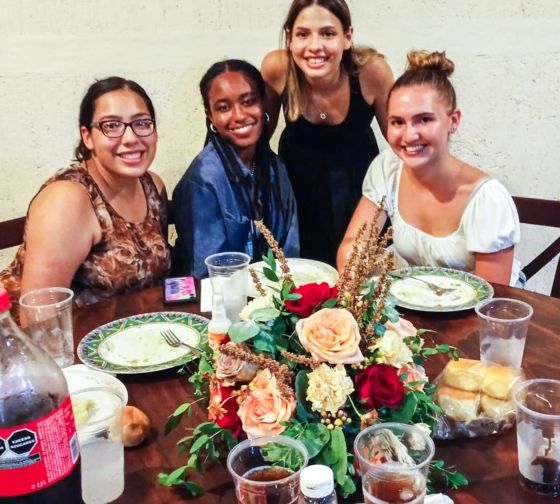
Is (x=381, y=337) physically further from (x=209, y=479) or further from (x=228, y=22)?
(x=228, y=22)

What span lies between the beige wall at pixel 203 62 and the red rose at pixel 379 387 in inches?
91.8

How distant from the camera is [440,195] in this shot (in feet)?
6.89

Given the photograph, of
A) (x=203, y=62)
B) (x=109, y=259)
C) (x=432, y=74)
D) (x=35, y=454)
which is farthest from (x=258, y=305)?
(x=203, y=62)

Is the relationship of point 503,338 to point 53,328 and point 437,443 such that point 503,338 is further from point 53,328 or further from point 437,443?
point 53,328

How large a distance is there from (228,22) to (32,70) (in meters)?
0.89

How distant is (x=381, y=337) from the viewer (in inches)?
35.5

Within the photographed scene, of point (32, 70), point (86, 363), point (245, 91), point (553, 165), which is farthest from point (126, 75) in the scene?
point (553, 165)

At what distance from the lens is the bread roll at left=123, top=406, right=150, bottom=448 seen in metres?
1.06

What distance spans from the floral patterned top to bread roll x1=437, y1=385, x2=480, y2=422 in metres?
1.17

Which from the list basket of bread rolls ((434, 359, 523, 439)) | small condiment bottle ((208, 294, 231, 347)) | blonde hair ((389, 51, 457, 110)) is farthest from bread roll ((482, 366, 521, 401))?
blonde hair ((389, 51, 457, 110))

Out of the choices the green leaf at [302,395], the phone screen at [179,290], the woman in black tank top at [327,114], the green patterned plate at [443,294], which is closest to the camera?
the green leaf at [302,395]

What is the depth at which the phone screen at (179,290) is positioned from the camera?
5.45 feet

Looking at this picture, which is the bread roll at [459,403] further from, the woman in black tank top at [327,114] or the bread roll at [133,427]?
the woman in black tank top at [327,114]

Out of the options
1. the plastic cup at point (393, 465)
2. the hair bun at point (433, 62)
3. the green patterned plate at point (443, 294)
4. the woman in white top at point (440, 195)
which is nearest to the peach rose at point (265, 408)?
the plastic cup at point (393, 465)
